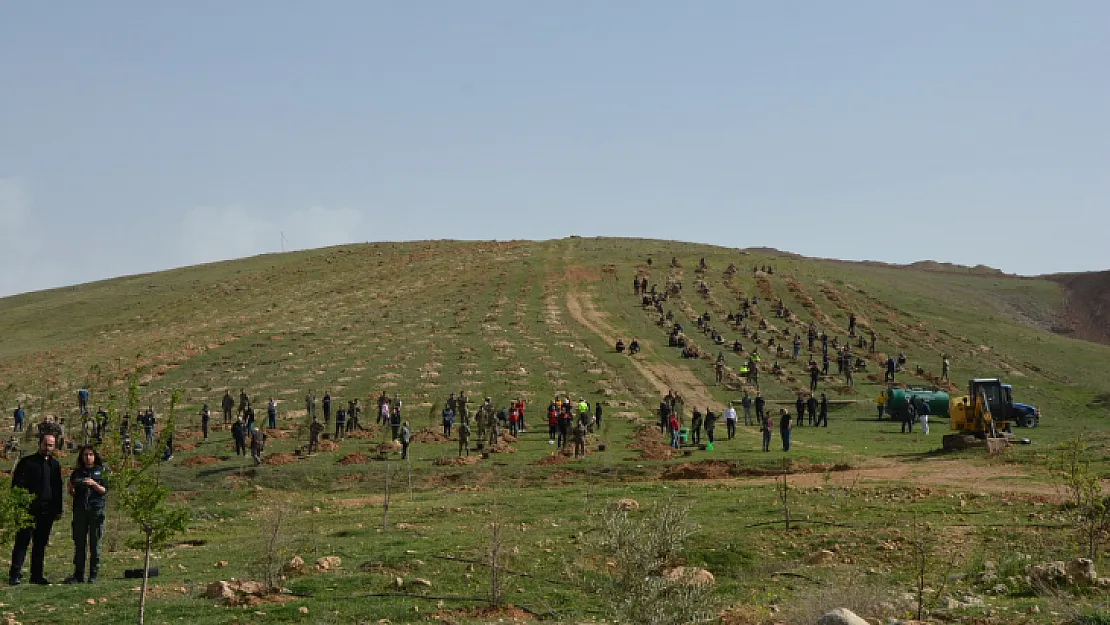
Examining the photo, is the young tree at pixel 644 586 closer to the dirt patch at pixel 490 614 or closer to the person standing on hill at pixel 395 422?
the dirt patch at pixel 490 614

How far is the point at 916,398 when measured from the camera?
50.0 metres

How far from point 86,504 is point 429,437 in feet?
87.6

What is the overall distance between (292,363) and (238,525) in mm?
36770

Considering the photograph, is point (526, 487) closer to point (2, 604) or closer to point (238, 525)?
point (238, 525)

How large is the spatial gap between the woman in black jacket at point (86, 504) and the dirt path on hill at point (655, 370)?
3879cm

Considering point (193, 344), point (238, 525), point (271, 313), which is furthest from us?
point (271, 313)

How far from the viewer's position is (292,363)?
203 feet

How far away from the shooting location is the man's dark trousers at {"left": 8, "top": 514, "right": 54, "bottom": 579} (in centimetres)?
1586

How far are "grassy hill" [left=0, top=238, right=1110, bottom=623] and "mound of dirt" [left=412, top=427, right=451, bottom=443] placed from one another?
0.19 metres

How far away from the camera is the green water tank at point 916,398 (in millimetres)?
51688

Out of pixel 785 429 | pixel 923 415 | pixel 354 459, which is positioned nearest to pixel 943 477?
pixel 785 429

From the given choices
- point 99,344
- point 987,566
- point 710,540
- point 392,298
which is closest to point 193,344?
point 99,344

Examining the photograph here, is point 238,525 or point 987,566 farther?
point 238,525

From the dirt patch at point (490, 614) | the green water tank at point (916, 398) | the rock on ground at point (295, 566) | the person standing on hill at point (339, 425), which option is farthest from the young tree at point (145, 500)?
the green water tank at point (916, 398)
